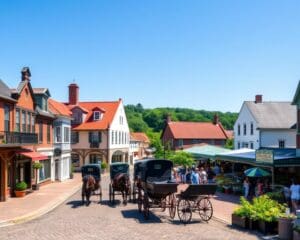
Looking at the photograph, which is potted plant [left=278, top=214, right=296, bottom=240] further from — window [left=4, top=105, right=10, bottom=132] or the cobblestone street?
window [left=4, top=105, right=10, bottom=132]

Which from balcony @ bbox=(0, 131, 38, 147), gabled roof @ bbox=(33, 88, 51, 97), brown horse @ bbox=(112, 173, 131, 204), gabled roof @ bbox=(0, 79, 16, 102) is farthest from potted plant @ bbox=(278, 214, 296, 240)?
gabled roof @ bbox=(33, 88, 51, 97)

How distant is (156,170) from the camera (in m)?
20.3

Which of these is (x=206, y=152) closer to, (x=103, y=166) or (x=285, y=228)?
(x=103, y=166)

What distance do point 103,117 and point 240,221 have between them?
146ft

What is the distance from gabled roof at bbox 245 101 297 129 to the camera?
48.9m

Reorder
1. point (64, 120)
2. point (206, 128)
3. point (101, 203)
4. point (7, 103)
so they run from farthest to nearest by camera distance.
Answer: point (206, 128)
point (64, 120)
point (7, 103)
point (101, 203)

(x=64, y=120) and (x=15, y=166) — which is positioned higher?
(x=64, y=120)

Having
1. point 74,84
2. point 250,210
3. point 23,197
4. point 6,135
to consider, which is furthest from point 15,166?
point 74,84

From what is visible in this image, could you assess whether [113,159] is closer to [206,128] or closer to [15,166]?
[206,128]

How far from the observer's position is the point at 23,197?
26.4 meters

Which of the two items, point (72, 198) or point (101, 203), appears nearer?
point (101, 203)

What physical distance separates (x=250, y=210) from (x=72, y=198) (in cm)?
1474

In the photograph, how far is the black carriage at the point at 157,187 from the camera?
17.1 meters

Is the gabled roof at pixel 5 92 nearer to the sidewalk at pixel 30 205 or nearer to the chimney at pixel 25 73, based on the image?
the chimney at pixel 25 73
